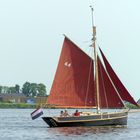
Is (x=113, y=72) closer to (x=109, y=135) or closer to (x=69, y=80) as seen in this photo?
(x=69, y=80)

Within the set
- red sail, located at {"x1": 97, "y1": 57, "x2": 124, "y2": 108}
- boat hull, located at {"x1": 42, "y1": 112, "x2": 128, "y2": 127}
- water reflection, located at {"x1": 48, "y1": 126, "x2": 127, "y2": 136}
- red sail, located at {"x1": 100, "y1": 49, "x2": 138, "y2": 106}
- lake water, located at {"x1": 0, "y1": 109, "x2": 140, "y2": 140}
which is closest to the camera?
lake water, located at {"x1": 0, "y1": 109, "x2": 140, "y2": 140}

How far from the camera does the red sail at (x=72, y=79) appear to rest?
80500 millimetres

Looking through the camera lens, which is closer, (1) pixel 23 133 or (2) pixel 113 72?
(1) pixel 23 133

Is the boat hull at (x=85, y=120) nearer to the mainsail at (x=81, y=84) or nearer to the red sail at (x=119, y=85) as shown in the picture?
the mainsail at (x=81, y=84)

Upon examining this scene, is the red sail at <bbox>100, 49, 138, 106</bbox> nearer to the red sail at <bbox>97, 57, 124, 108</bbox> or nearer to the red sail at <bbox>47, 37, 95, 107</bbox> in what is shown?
the red sail at <bbox>97, 57, 124, 108</bbox>

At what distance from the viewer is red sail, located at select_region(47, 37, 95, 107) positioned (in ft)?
264

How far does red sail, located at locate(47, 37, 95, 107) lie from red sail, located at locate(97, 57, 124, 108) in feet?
3.73

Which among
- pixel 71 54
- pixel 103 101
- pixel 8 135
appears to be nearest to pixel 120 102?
pixel 103 101

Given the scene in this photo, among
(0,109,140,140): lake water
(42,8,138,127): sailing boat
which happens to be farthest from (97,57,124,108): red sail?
(0,109,140,140): lake water

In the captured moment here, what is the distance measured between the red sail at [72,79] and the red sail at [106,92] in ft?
3.73

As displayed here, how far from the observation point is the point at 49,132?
76438 mm

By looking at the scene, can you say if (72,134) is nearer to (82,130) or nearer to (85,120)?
(82,130)

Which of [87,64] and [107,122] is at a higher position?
[87,64]

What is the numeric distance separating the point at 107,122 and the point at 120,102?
2709mm
